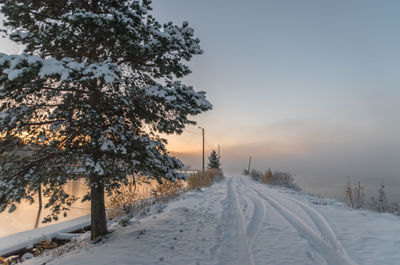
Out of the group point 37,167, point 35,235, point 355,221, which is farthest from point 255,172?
point 37,167

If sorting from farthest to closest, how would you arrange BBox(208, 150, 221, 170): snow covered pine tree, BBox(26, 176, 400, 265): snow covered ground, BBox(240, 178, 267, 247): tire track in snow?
BBox(208, 150, 221, 170): snow covered pine tree, BBox(240, 178, 267, 247): tire track in snow, BBox(26, 176, 400, 265): snow covered ground

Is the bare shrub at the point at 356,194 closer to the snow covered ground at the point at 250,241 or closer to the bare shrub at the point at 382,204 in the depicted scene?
the bare shrub at the point at 382,204

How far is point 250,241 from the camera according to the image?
529 centimetres

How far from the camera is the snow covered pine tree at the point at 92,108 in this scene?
4.57m

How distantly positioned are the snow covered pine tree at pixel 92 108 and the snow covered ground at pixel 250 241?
4.84 feet

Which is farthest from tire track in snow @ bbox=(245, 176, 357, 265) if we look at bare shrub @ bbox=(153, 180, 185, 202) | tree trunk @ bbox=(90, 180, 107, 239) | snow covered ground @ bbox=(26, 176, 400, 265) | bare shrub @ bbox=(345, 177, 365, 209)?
bare shrub @ bbox=(153, 180, 185, 202)

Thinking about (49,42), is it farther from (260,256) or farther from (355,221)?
(355,221)

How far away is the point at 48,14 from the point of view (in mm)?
5254

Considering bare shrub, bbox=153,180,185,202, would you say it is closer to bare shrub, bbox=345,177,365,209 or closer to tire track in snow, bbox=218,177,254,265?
tire track in snow, bbox=218,177,254,265

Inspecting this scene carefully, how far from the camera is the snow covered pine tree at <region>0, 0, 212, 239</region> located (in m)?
4.57

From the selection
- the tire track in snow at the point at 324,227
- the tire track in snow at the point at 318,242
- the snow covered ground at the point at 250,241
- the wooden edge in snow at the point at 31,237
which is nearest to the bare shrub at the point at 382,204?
the snow covered ground at the point at 250,241

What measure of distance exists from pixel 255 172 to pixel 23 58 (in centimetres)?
3260

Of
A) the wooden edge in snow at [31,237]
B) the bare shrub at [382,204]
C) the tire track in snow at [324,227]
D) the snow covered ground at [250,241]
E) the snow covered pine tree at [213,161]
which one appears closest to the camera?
the snow covered ground at [250,241]

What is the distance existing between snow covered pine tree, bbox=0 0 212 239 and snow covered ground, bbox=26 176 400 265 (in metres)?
1.48
